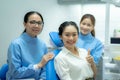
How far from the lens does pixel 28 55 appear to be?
79.6 inches

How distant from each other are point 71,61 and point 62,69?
11 cm

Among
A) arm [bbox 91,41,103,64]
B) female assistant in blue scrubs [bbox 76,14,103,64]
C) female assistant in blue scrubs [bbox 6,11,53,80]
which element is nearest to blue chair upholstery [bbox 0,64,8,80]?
female assistant in blue scrubs [bbox 6,11,53,80]

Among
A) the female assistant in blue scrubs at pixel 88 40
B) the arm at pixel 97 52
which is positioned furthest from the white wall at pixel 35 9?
the arm at pixel 97 52

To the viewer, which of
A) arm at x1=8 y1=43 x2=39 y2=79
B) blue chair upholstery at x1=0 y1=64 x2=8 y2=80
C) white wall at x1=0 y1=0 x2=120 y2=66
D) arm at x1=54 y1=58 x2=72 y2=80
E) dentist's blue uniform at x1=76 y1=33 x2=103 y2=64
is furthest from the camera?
white wall at x1=0 y1=0 x2=120 y2=66

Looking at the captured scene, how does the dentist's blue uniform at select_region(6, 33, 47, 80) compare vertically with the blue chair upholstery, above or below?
above

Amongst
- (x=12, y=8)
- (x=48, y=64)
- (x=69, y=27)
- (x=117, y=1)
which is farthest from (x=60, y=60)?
(x=12, y=8)

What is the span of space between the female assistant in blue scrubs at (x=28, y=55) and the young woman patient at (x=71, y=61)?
0.12 m

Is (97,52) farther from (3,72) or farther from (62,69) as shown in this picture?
(3,72)

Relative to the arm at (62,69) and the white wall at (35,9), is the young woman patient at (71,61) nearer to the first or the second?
the arm at (62,69)

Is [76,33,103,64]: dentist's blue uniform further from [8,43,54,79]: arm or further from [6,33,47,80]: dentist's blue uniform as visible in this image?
[8,43,54,79]: arm

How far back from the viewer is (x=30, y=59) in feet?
6.67

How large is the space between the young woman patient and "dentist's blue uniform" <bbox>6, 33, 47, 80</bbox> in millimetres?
297

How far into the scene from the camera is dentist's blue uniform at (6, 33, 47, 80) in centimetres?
193

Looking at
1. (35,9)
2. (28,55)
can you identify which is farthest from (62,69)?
(35,9)
